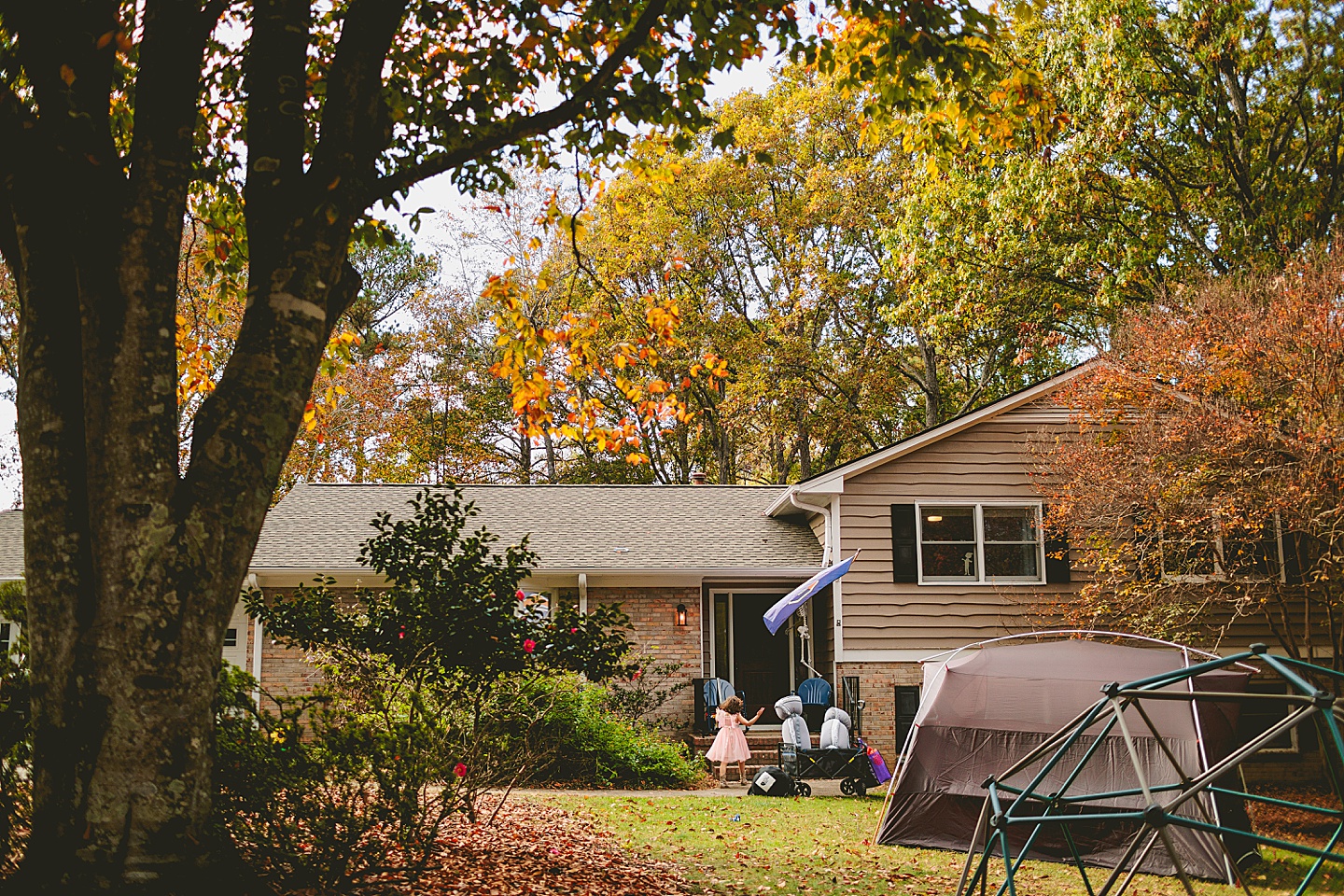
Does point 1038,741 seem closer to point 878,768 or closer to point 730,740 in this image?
point 878,768

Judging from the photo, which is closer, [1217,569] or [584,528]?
[1217,569]

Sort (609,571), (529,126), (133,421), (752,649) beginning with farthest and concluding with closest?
1. (752,649)
2. (609,571)
3. (529,126)
4. (133,421)

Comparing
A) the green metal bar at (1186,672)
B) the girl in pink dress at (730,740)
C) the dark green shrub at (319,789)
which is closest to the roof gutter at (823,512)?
the girl in pink dress at (730,740)

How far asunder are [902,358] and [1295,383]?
15776 mm

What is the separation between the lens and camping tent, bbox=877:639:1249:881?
10336 mm

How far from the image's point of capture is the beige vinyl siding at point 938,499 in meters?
16.4

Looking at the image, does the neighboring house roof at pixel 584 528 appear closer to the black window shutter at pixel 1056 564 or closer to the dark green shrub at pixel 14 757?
the black window shutter at pixel 1056 564

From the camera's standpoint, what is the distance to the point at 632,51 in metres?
6.44

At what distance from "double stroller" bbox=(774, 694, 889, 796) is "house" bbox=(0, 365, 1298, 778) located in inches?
90.0

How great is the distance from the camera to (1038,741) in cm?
Result: 1078

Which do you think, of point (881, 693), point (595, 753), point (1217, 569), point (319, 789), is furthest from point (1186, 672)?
point (881, 693)

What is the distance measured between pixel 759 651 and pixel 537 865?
1140cm

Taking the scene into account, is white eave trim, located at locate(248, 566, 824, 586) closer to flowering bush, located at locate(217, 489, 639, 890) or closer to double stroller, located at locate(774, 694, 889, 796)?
double stroller, located at locate(774, 694, 889, 796)

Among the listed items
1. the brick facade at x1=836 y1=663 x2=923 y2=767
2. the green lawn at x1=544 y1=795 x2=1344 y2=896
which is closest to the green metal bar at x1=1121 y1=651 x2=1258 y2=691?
the green lawn at x1=544 y1=795 x2=1344 y2=896
